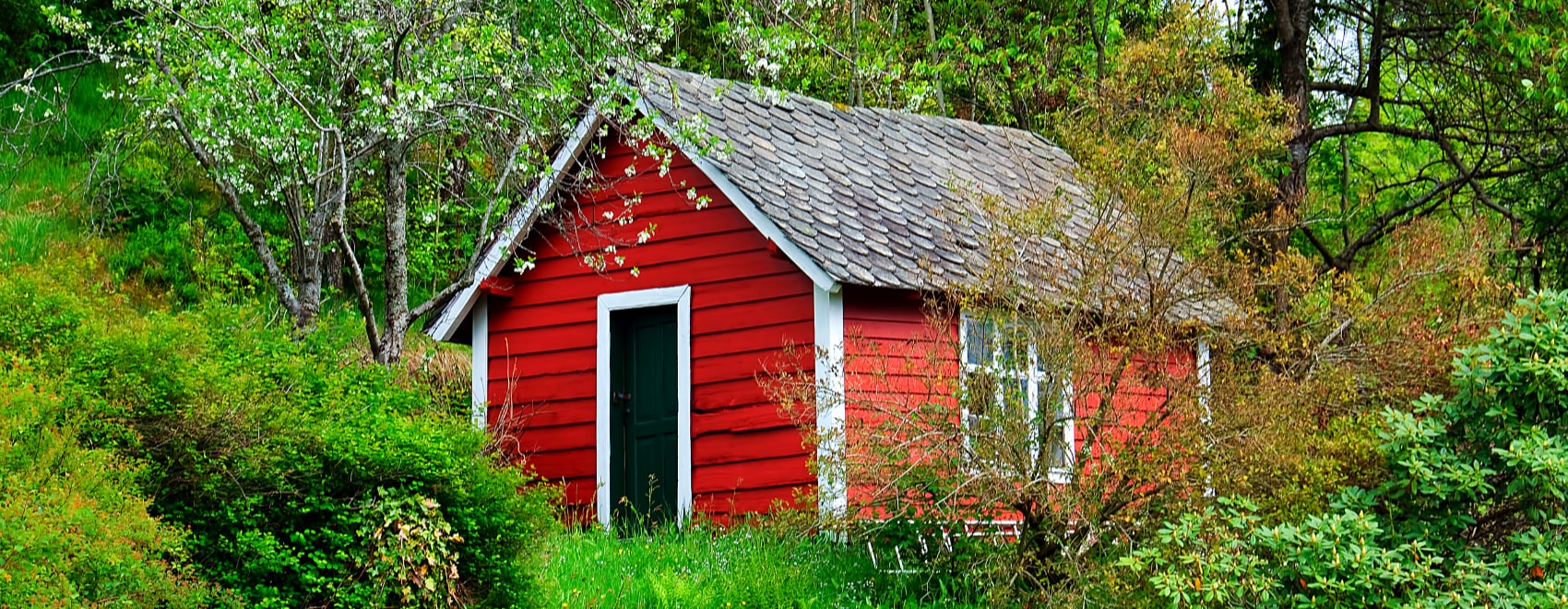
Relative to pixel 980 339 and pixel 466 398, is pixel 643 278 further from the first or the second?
pixel 466 398

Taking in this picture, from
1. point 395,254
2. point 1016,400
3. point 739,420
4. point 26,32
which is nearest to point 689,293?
point 739,420

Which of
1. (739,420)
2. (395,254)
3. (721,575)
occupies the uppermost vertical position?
(395,254)

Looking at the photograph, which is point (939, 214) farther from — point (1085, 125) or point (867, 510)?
point (1085, 125)

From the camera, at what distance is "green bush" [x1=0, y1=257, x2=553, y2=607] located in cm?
770

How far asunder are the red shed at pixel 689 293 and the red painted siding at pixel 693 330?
0.06 ft

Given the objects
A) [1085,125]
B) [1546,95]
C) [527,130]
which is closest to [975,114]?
[1085,125]

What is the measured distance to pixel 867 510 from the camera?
11164 millimetres

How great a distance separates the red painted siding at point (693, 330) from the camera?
12.4 metres

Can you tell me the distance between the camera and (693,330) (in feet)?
42.6

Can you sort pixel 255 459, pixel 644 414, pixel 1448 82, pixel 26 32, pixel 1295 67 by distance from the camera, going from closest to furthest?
pixel 255 459, pixel 644 414, pixel 1448 82, pixel 1295 67, pixel 26 32

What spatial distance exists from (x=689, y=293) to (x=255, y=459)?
18.6 ft

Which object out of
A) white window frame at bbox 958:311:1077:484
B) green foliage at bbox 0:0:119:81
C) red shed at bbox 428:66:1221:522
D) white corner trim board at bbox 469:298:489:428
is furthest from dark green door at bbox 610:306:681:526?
green foliage at bbox 0:0:119:81

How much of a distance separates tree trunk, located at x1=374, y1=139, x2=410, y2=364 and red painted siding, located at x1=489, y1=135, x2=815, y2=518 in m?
1.07

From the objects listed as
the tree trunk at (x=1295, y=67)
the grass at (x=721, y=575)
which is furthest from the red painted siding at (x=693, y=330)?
the tree trunk at (x=1295, y=67)
